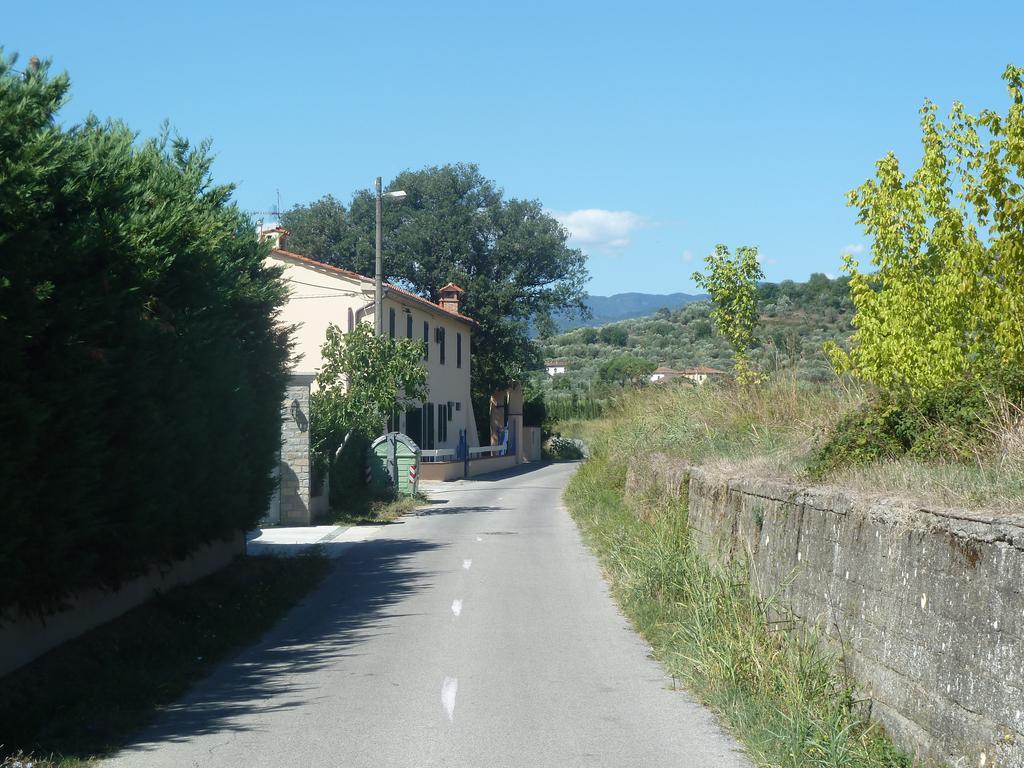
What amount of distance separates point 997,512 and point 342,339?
72.9 feet

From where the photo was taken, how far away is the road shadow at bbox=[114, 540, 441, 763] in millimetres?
7695

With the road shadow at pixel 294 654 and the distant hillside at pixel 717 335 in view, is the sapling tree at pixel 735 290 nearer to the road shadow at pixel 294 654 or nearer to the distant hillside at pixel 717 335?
the distant hillside at pixel 717 335

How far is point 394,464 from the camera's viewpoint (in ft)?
97.8

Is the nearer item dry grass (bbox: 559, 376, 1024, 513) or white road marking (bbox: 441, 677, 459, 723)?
dry grass (bbox: 559, 376, 1024, 513)

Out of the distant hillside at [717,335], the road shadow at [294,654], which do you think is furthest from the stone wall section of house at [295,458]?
the distant hillside at [717,335]

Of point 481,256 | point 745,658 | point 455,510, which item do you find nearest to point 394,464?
point 455,510

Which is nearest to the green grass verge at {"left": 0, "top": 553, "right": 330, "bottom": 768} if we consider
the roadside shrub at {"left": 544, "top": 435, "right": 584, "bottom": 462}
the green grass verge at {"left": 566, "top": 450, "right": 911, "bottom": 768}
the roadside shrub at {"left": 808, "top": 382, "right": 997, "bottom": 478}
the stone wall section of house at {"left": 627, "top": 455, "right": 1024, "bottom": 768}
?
the green grass verge at {"left": 566, "top": 450, "right": 911, "bottom": 768}

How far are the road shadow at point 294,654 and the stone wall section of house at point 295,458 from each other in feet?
20.3

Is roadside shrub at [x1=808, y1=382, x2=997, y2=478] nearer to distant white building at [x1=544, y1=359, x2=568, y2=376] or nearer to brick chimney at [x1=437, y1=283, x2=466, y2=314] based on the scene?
brick chimney at [x1=437, y1=283, x2=466, y2=314]

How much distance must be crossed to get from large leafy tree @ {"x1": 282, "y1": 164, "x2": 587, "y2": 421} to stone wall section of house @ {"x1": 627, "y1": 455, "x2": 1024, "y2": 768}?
46.8 metres

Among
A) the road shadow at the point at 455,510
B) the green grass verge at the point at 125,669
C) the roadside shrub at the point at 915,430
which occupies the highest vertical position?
the roadside shrub at the point at 915,430

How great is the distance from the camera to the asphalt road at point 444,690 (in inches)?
272

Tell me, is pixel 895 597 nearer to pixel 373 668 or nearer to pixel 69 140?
pixel 373 668

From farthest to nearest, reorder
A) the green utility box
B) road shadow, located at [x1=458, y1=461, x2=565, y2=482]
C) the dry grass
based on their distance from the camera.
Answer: road shadow, located at [x1=458, y1=461, x2=565, y2=482], the green utility box, the dry grass
